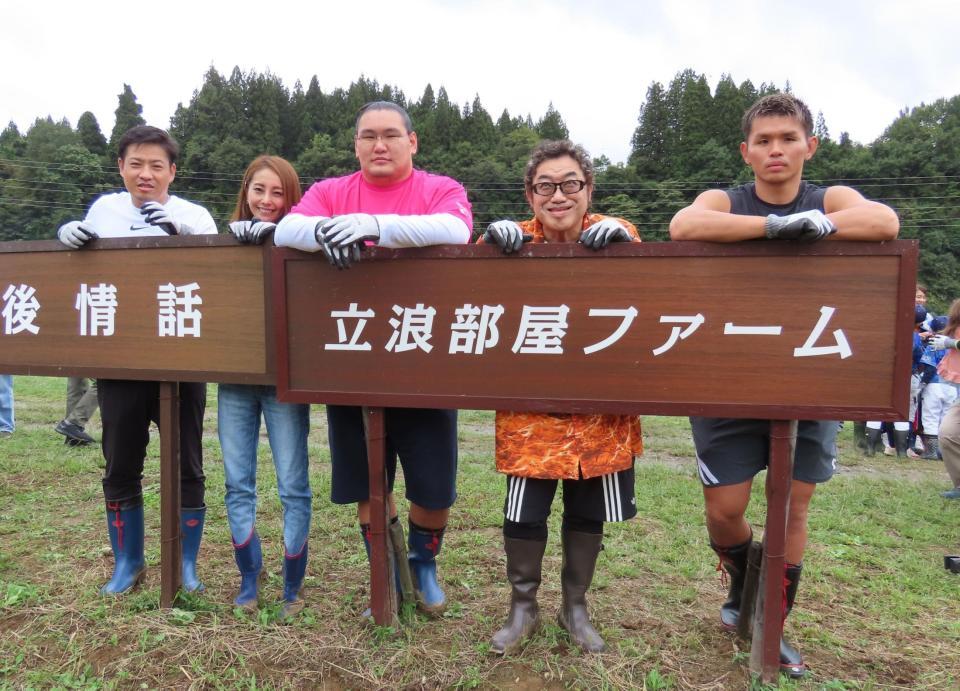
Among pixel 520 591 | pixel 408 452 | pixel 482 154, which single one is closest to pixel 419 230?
pixel 408 452

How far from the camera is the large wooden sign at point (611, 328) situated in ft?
6.93

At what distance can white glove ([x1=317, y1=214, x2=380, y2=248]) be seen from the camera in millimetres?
2211

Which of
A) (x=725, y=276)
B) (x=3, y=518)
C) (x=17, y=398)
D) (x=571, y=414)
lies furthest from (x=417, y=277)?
(x=17, y=398)

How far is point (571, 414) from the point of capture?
7.91 feet

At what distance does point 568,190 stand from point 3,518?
415 centimetres

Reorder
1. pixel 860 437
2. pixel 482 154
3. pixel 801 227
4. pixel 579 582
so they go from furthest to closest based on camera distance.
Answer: pixel 482 154 → pixel 860 437 → pixel 579 582 → pixel 801 227

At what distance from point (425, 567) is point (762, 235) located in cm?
196

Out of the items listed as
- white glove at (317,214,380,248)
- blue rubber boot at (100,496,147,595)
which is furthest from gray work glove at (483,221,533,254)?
blue rubber boot at (100,496,147,595)

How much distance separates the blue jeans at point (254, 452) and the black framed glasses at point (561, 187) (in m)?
1.38

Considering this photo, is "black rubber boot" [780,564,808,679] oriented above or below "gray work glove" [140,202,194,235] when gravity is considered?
below

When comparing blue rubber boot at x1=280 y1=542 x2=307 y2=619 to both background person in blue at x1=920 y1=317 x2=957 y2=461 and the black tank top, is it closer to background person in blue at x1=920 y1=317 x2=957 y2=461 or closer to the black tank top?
the black tank top

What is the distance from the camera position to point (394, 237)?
230 cm

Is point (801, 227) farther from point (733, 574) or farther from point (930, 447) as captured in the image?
point (930, 447)

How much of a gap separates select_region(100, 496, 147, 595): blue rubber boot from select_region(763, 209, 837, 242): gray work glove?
2933 millimetres
